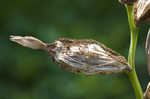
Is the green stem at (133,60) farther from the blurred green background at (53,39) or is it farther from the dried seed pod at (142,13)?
the blurred green background at (53,39)

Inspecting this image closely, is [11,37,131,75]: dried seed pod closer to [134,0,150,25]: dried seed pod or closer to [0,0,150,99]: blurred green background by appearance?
[134,0,150,25]: dried seed pod

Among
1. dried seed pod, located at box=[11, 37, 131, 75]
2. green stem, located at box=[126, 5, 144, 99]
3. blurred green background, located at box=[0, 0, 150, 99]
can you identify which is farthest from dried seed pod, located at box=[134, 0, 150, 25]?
blurred green background, located at box=[0, 0, 150, 99]

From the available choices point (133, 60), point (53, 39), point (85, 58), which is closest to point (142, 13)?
point (133, 60)

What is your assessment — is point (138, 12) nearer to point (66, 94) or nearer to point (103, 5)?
point (66, 94)

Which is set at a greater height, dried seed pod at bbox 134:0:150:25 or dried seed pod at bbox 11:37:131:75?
dried seed pod at bbox 134:0:150:25

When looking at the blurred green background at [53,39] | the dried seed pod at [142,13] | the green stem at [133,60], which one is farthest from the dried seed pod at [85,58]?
the blurred green background at [53,39]

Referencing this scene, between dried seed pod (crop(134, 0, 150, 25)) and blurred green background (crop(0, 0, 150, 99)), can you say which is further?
blurred green background (crop(0, 0, 150, 99))

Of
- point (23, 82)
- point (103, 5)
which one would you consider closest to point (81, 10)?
point (103, 5)
